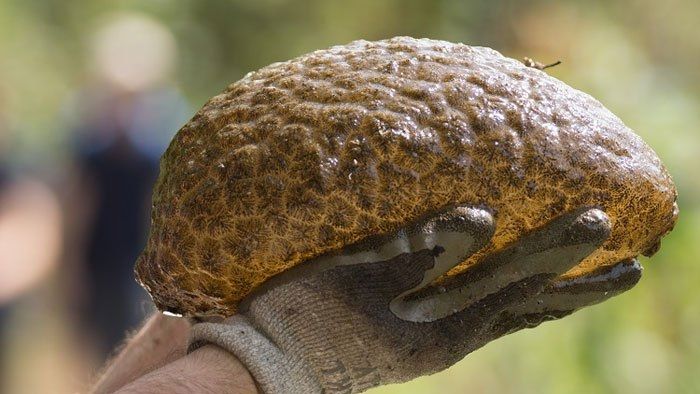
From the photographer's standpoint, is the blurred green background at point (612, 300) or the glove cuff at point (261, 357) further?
the blurred green background at point (612, 300)

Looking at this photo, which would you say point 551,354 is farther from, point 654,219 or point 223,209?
point 223,209

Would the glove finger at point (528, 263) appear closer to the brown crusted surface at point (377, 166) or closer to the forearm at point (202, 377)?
the brown crusted surface at point (377, 166)

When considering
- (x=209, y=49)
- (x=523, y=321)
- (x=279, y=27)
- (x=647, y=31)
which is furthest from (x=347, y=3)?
(x=523, y=321)

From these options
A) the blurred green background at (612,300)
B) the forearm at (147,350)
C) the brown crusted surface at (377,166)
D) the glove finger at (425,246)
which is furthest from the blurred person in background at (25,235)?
the glove finger at (425,246)

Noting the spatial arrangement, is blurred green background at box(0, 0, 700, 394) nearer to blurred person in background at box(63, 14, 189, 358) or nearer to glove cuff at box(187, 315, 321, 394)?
blurred person in background at box(63, 14, 189, 358)

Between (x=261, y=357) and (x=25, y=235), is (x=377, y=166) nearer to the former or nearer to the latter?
(x=261, y=357)

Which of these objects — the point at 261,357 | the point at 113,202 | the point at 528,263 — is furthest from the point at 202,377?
the point at 113,202

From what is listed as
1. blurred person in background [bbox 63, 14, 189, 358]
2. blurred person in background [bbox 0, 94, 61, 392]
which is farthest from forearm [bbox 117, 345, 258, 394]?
blurred person in background [bbox 0, 94, 61, 392]
